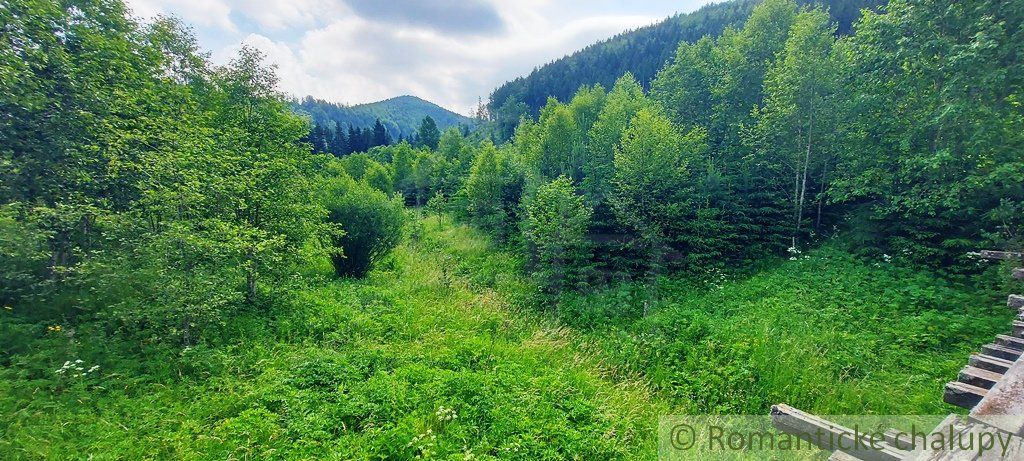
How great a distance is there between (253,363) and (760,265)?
15908mm

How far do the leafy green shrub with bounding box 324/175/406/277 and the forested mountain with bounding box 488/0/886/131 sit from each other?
274ft

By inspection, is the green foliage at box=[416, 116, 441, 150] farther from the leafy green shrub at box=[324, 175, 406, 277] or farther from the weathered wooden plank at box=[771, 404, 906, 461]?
the weathered wooden plank at box=[771, 404, 906, 461]

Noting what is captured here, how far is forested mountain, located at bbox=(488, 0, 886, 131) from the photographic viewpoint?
99.9 m

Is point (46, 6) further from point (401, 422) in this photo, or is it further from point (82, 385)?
point (401, 422)

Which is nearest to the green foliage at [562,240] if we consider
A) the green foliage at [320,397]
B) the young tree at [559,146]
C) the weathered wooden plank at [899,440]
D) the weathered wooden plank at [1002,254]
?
the green foliage at [320,397]

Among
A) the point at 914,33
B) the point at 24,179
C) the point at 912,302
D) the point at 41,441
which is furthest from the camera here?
the point at 914,33

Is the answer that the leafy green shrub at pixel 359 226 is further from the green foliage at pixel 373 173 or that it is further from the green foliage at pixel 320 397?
the green foliage at pixel 373 173

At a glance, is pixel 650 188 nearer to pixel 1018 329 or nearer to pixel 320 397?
pixel 1018 329

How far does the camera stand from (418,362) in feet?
26.5

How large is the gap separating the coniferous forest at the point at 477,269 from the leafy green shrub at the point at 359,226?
0.13 m

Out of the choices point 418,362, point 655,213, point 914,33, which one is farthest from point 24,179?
point 914,33

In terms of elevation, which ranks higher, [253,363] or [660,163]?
[660,163]

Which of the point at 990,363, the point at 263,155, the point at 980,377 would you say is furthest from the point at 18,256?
the point at 990,363

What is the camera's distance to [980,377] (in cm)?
459
